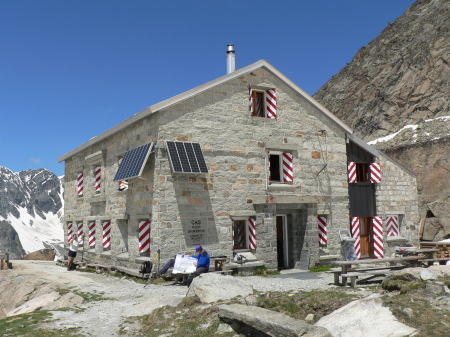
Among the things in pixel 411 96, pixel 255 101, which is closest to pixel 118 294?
pixel 255 101

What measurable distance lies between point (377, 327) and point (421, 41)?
154ft

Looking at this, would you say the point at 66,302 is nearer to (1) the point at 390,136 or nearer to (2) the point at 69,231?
(2) the point at 69,231

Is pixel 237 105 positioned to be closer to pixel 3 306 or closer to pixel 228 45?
pixel 228 45

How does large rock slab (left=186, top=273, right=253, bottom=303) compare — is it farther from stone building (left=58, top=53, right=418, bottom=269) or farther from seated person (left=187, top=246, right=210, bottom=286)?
stone building (left=58, top=53, right=418, bottom=269)

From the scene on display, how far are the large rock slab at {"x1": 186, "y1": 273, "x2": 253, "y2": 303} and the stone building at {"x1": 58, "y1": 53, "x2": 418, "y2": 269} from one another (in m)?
4.30

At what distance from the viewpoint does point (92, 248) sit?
69.9 feet

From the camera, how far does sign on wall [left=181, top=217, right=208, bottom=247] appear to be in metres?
15.2

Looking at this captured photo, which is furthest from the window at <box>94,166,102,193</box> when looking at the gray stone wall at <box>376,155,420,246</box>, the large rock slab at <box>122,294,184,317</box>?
the gray stone wall at <box>376,155,420,246</box>

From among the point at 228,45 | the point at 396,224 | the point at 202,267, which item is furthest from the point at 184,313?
the point at 396,224

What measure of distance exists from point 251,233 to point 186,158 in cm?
364

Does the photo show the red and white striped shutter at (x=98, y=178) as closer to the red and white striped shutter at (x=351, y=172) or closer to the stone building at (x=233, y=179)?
the stone building at (x=233, y=179)

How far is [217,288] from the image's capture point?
→ 10.4 m

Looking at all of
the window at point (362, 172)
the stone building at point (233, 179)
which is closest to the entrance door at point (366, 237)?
the stone building at point (233, 179)

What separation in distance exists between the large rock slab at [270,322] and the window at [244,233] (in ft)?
25.2
